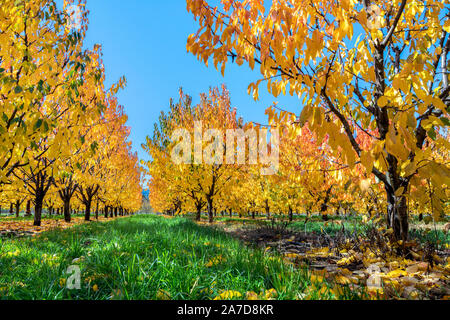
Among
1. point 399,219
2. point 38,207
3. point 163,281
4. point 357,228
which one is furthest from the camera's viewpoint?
point 38,207

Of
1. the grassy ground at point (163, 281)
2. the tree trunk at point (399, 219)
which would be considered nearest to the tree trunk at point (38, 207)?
the grassy ground at point (163, 281)

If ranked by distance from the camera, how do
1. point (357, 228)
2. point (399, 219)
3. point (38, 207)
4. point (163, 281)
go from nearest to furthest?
point (163, 281), point (399, 219), point (357, 228), point (38, 207)

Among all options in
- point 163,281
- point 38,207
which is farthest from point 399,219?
point 38,207

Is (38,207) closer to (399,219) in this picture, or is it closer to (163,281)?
(163,281)

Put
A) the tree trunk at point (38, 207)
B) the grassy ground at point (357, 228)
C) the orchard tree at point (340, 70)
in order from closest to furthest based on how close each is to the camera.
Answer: the orchard tree at point (340, 70), the grassy ground at point (357, 228), the tree trunk at point (38, 207)

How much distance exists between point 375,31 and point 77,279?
132 inches

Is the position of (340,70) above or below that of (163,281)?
above

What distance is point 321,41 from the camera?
63.5 inches

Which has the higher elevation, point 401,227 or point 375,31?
point 375,31

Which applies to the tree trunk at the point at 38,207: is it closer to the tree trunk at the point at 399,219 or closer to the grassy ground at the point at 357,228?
the grassy ground at the point at 357,228
